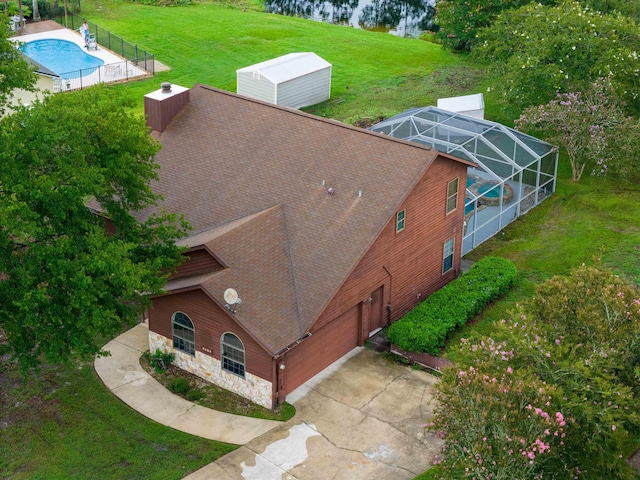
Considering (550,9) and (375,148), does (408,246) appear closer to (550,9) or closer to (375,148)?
(375,148)

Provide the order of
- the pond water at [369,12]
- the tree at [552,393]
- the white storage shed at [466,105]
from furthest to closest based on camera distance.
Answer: the pond water at [369,12] → the white storage shed at [466,105] → the tree at [552,393]

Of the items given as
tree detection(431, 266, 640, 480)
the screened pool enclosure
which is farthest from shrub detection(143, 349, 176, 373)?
the screened pool enclosure

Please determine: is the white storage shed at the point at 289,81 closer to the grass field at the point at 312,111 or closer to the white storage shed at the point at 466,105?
the grass field at the point at 312,111

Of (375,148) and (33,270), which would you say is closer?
(33,270)

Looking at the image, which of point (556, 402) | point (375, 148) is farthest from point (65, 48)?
point (556, 402)

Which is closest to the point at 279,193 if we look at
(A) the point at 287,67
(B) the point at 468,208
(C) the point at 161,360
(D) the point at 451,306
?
(C) the point at 161,360

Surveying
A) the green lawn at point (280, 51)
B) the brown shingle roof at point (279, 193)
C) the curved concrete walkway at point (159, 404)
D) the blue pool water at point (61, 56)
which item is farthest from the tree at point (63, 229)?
the blue pool water at point (61, 56)
